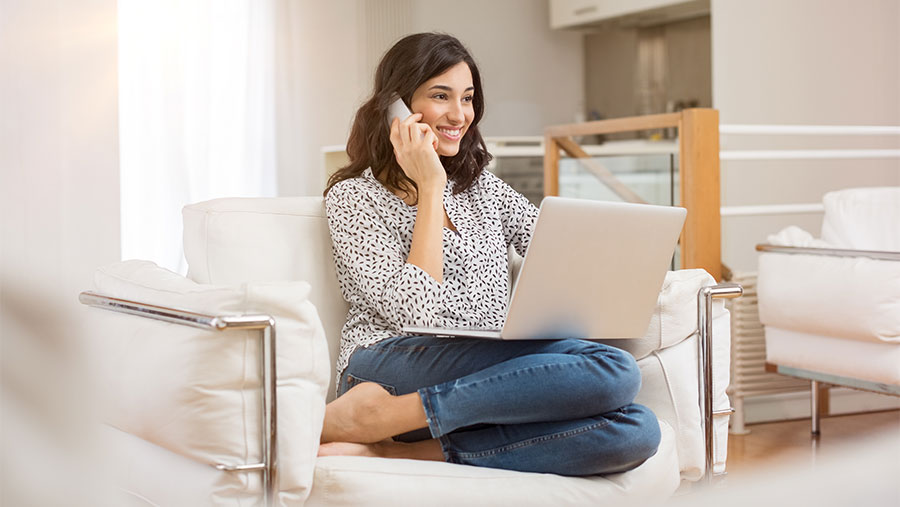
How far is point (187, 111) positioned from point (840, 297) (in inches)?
145

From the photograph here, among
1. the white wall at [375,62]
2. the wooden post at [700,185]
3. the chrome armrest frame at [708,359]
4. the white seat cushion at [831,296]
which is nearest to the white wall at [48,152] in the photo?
the chrome armrest frame at [708,359]

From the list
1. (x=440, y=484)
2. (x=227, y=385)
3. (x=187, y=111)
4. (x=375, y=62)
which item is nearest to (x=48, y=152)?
(x=227, y=385)

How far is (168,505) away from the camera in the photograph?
145cm

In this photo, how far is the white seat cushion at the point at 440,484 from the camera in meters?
1.41

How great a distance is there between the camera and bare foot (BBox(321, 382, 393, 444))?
1584mm

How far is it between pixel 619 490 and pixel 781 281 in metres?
1.88

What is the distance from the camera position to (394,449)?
164 centimetres

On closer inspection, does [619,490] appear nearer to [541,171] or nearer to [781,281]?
[781,281]

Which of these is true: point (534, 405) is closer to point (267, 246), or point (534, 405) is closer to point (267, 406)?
point (267, 406)

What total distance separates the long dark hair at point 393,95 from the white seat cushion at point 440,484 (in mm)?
666

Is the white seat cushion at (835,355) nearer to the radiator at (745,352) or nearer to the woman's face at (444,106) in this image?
the radiator at (745,352)

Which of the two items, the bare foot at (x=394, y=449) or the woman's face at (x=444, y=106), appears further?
the woman's face at (x=444, y=106)

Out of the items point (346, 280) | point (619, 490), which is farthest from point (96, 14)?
point (619, 490)

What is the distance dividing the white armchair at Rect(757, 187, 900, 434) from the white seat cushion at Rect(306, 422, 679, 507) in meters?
1.68
